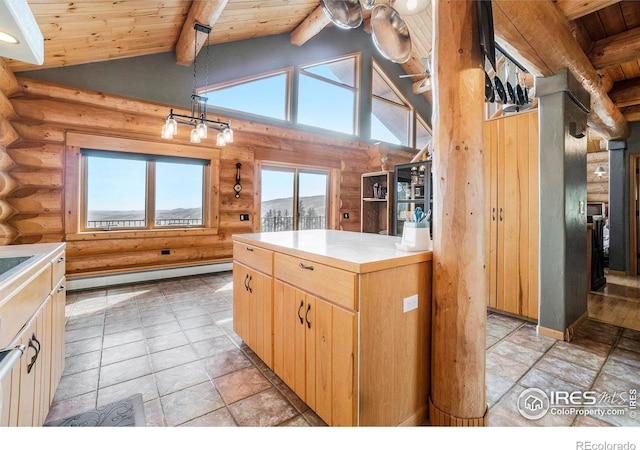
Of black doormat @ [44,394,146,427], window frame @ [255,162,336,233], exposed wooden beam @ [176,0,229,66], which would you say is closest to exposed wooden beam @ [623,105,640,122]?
window frame @ [255,162,336,233]

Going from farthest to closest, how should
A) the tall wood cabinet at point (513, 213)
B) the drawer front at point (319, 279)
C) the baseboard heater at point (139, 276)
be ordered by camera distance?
the baseboard heater at point (139, 276), the tall wood cabinet at point (513, 213), the drawer front at point (319, 279)

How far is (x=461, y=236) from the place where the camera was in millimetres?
1475

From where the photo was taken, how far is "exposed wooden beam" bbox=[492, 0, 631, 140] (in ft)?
6.13

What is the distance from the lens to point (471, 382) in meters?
1.46

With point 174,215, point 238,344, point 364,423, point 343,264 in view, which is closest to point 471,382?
point 364,423

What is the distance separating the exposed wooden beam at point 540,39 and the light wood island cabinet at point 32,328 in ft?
9.26

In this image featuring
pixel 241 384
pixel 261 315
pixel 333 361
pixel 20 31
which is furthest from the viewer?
pixel 261 315

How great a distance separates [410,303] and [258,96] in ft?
16.4

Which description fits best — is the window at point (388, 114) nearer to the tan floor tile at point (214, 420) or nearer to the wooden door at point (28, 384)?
the tan floor tile at point (214, 420)

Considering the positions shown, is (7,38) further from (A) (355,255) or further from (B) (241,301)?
(B) (241,301)

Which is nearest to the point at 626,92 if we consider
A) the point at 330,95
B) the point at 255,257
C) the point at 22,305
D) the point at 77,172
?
the point at 330,95

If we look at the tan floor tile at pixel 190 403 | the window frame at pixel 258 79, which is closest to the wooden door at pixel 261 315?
the tan floor tile at pixel 190 403

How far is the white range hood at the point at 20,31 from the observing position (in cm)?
98
